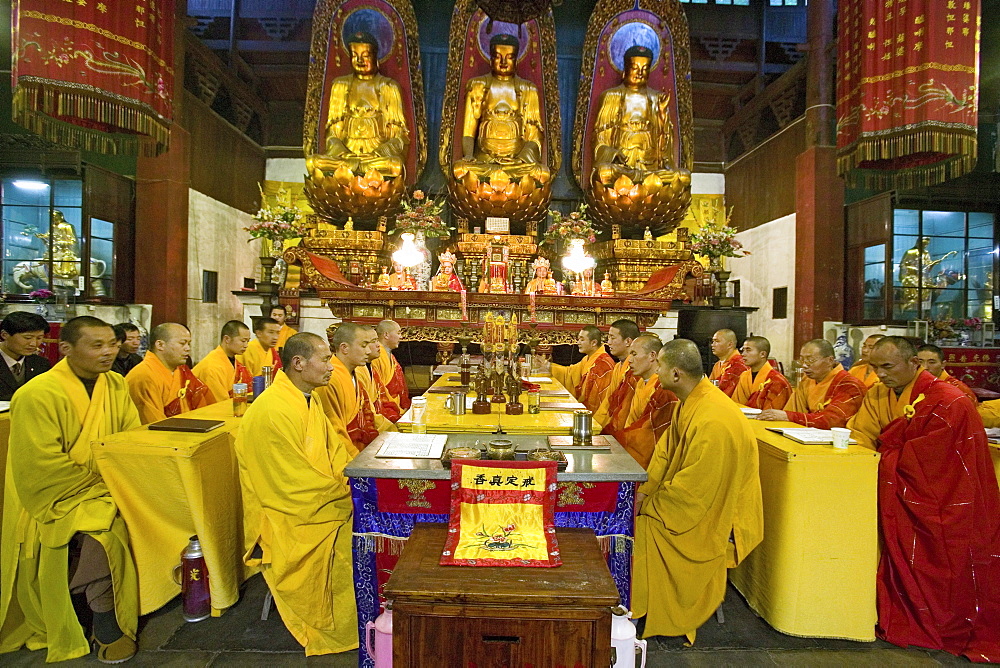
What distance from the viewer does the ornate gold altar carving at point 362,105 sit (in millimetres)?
9281

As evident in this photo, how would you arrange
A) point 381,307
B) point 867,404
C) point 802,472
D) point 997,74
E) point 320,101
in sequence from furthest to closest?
point 320,101, point 997,74, point 381,307, point 867,404, point 802,472

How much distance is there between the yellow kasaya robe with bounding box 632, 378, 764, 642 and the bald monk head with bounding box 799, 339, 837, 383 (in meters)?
1.85

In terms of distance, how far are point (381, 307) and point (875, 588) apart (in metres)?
5.89

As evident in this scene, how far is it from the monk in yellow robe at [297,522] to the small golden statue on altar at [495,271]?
5.73 m

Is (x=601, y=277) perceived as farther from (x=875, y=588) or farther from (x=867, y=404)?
(x=875, y=588)

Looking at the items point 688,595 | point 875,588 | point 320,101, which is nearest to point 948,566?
point 875,588

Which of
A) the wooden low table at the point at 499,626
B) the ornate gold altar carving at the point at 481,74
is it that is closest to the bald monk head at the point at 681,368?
the wooden low table at the point at 499,626

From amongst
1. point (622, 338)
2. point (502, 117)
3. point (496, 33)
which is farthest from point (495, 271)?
point (496, 33)

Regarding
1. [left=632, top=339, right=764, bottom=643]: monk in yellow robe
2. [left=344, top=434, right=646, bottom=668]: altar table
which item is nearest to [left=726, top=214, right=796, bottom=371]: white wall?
[left=632, top=339, right=764, bottom=643]: monk in yellow robe

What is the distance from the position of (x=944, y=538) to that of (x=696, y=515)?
3.89 ft

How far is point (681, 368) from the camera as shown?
8.83ft

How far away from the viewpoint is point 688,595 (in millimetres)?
2596

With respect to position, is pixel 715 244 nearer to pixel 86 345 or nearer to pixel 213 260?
pixel 213 260

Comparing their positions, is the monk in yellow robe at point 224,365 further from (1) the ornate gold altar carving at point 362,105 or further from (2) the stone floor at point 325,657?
(1) the ornate gold altar carving at point 362,105
